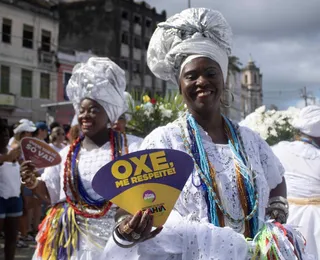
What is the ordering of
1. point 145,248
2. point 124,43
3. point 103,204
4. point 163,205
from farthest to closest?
point 124,43, point 103,204, point 145,248, point 163,205

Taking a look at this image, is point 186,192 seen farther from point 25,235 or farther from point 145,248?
point 25,235

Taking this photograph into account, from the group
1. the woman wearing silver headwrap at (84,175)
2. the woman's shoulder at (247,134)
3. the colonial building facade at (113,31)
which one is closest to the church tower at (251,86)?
the colonial building facade at (113,31)

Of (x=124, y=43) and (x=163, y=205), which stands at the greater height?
(x=124, y=43)

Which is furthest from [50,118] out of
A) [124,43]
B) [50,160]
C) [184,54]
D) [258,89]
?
[258,89]

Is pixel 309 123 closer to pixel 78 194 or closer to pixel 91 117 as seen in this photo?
pixel 91 117

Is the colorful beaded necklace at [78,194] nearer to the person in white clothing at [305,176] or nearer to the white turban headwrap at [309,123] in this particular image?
the person in white clothing at [305,176]

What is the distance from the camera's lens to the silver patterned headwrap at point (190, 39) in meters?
2.01

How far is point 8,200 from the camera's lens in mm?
5738

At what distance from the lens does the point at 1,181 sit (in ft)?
18.9

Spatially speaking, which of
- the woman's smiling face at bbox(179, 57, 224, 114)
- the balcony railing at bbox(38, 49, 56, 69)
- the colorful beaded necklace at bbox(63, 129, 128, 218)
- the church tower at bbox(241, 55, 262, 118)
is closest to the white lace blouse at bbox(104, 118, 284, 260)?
the woman's smiling face at bbox(179, 57, 224, 114)

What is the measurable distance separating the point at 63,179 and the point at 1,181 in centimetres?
275

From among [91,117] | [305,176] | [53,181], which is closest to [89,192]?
[53,181]

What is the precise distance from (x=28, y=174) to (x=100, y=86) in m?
0.84

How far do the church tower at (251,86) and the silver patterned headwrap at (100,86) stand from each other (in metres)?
68.4
